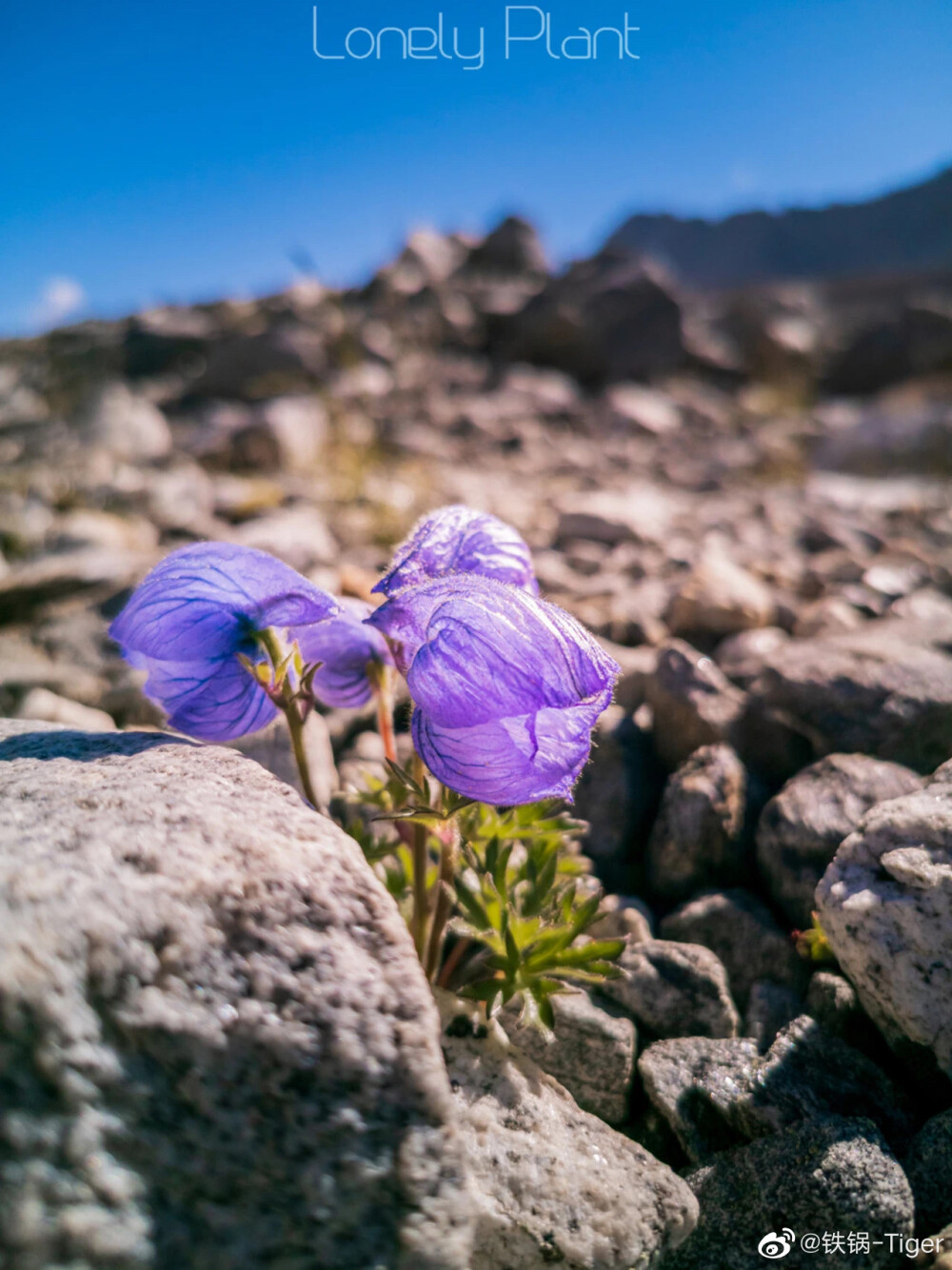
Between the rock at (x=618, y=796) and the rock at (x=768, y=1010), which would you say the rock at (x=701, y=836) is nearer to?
the rock at (x=618, y=796)

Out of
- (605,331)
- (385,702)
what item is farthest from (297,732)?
(605,331)

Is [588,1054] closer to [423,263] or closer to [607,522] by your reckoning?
[607,522]

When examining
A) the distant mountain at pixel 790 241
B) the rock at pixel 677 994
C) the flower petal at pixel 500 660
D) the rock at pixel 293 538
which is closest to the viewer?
the flower petal at pixel 500 660

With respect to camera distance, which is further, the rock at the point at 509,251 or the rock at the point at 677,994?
the rock at the point at 509,251

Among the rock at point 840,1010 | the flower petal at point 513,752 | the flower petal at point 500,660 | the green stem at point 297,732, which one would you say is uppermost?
the flower petal at point 500,660

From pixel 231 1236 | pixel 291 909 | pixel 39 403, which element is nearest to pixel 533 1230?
pixel 231 1236

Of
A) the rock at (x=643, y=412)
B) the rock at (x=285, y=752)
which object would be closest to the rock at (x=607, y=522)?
the rock at (x=285, y=752)

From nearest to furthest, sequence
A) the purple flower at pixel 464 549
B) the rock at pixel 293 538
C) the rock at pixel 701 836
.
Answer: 1. the purple flower at pixel 464 549
2. the rock at pixel 701 836
3. the rock at pixel 293 538
